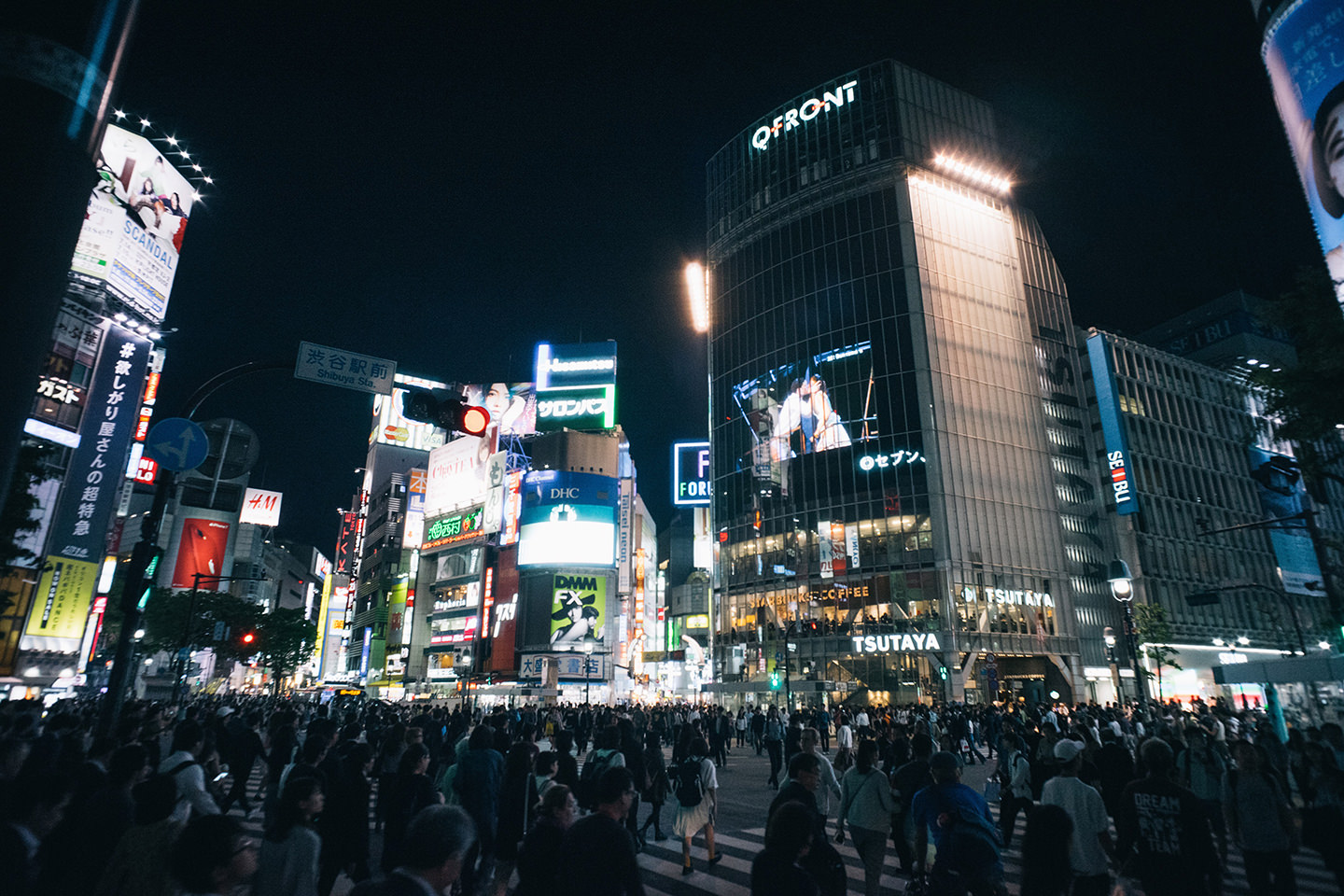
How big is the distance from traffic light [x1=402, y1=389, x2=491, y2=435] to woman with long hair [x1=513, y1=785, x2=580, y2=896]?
518 cm

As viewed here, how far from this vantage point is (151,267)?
1768 inches

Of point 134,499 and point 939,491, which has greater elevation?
point 134,499

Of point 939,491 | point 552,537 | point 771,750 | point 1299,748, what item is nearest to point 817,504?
point 939,491

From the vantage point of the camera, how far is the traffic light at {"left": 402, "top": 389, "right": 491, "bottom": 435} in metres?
9.34

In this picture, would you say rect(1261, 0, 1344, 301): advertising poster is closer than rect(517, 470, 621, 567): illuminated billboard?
Yes

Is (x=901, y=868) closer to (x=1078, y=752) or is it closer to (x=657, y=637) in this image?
(x=1078, y=752)

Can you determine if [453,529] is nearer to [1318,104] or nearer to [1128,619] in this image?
[1128,619]

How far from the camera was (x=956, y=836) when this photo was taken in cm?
532

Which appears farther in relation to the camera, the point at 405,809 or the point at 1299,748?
the point at 1299,748

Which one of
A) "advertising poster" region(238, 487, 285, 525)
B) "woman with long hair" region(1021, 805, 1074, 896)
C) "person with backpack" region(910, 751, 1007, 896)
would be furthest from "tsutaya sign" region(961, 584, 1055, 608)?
"advertising poster" region(238, 487, 285, 525)

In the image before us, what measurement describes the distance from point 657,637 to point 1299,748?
10472 cm

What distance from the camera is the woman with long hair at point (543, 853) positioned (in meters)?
4.87

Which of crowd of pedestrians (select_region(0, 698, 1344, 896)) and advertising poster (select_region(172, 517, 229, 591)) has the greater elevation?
advertising poster (select_region(172, 517, 229, 591))

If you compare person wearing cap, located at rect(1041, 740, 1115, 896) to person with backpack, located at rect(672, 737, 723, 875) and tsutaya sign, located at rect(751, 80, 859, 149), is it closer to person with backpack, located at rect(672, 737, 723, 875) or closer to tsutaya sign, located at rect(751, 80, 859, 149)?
person with backpack, located at rect(672, 737, 723, 875)
